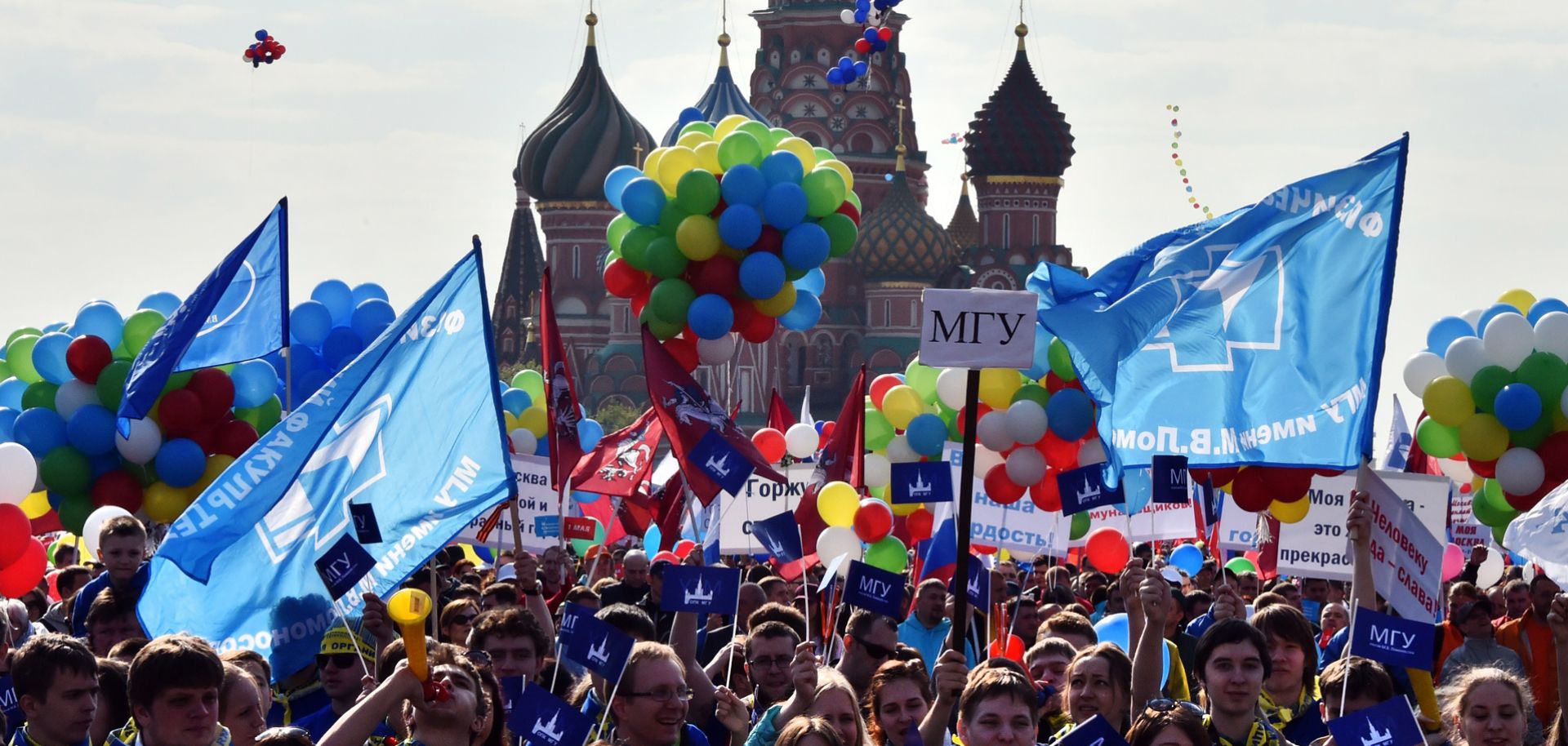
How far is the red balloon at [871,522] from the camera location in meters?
12.6

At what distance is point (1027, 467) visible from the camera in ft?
41.7

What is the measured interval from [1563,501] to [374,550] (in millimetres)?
3816

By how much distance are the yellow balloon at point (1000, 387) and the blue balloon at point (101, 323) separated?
15.9 feet

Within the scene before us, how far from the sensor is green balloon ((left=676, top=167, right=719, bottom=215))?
1227 centimetres

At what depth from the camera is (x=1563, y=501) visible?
745 cm

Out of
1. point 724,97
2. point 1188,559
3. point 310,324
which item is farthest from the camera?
point 724,97

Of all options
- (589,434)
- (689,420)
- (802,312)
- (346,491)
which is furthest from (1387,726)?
(589,434)

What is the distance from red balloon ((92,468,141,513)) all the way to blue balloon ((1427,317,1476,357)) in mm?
7123

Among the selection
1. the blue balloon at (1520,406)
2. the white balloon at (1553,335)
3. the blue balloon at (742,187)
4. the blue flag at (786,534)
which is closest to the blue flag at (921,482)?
the blue flag at (786,534)

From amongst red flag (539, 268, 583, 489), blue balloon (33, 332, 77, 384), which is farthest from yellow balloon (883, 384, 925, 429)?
blue balloon (33, 332, 77, 384)

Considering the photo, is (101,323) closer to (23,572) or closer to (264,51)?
(23,572)

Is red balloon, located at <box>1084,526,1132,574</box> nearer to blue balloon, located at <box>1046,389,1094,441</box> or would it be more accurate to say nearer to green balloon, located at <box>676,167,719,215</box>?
blue balloon, located at <box>1046,389,1094,441</box>

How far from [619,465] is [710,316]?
4.89 meters

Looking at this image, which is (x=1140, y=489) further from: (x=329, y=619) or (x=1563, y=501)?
(x=329, y=619)
